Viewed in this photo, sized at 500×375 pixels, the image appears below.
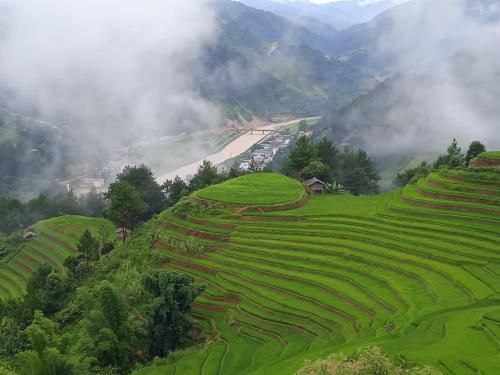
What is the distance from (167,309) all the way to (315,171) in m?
32.6

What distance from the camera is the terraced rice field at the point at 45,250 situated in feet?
167

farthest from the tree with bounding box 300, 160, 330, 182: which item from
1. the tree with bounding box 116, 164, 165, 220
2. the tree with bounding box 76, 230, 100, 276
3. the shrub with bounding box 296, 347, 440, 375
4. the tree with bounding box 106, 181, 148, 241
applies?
the shrub with bounding box 296, 347, 440, 375

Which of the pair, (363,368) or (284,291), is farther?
(284,291)

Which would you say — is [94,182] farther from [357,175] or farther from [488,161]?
[488,161]

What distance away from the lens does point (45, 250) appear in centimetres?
5584

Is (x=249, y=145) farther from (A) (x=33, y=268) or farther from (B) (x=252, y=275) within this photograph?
(B) (x=252, y=275)

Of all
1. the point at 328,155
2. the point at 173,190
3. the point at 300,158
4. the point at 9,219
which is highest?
the point at 328,155

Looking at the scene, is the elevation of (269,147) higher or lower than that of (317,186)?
higher

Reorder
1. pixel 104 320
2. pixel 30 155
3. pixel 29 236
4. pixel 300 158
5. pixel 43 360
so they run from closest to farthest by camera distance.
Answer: pixel 43 360
pixel 104 320
pixel 29 236
pixel 300 158
pixel 30 155

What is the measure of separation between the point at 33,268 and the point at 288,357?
38709mm

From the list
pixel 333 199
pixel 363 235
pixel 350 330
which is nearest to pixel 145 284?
pixel 350 330

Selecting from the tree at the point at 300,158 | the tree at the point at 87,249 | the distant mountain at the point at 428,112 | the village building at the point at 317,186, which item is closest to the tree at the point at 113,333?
the tree at the point at 87,249

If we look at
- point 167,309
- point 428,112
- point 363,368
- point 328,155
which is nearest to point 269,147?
point 428,112

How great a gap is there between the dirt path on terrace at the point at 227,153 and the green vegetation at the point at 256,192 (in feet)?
204
